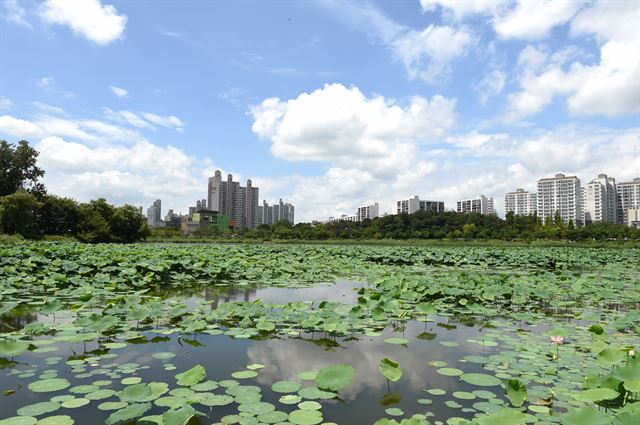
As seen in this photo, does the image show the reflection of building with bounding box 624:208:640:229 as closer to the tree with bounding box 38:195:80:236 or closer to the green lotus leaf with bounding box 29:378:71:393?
the tree with bounding box 38:195:80:236

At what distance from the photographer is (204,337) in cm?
426

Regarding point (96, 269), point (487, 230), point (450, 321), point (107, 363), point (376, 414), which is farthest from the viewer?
point (487, 230)

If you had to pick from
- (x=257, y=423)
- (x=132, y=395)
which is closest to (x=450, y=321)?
(x=257, y=423)

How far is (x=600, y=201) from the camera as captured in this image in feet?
351

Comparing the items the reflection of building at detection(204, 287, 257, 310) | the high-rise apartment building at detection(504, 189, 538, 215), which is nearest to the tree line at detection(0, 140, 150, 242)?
the reflection of building at detection(204, 287, 257, 310)

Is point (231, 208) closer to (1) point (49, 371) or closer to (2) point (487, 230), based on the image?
(2) point (487, 230)

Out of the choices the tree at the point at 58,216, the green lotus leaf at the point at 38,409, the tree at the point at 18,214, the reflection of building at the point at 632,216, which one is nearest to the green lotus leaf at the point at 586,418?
the green lotus leaf at the point at 38,409

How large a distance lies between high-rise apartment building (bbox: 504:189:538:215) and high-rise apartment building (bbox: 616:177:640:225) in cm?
2101

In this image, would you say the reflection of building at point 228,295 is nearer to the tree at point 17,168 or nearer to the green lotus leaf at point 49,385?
the green lotus leaf at point 49,385

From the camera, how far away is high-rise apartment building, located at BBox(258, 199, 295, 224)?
136875 millimetres

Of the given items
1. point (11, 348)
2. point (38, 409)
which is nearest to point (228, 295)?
point (11, 348)

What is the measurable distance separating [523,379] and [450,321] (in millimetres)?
2318

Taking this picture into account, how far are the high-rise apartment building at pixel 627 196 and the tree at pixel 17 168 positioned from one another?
131m

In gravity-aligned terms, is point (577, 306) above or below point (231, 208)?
below
